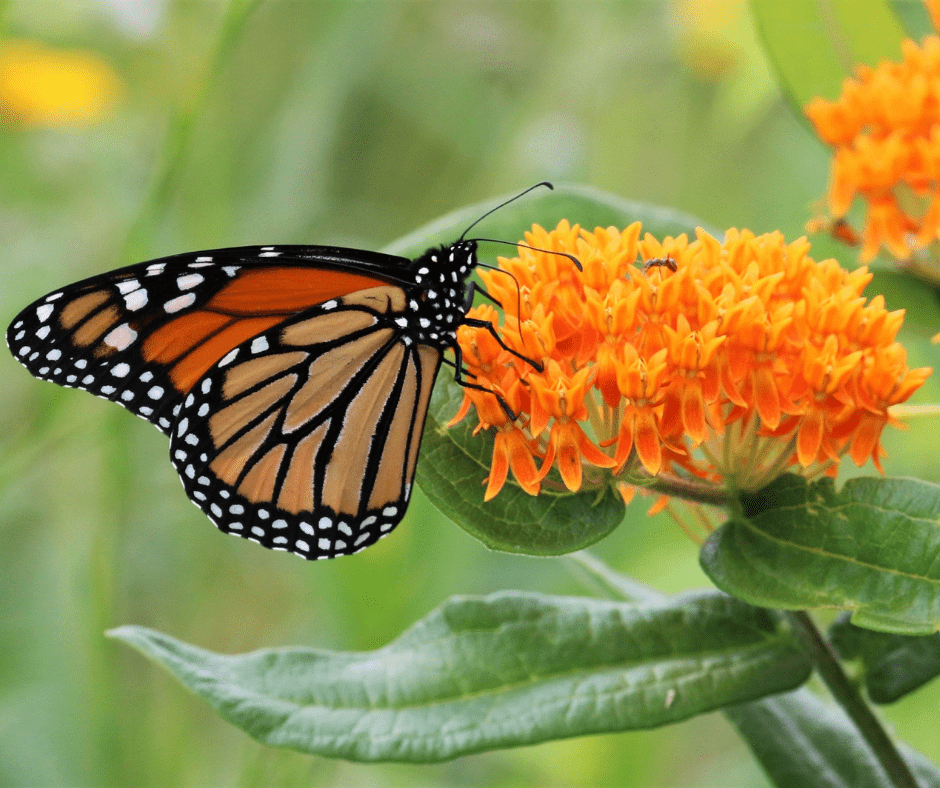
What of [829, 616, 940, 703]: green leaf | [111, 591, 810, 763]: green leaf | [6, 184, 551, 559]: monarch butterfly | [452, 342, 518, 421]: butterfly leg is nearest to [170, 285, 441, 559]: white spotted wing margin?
[6, 184, 551, 559]: monarch butterfly

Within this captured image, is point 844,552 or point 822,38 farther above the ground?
point 822,38

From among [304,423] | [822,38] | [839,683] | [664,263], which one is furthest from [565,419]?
[822,38]

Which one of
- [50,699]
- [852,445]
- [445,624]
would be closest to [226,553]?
[50,699]

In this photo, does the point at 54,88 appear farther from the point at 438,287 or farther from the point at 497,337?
the point at 497,337

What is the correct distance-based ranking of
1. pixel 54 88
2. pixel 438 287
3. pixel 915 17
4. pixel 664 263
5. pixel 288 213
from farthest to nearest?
pixel 54 88 < pixel 288 213 < pixel 915 17 < pixel 438 287 < pixel 664 263

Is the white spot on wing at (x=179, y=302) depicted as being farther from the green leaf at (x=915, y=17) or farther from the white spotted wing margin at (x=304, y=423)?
the green leaf at (x=915, y=17)

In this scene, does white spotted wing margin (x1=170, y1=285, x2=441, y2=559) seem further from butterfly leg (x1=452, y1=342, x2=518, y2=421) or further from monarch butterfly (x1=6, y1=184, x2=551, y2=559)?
butterfly leg (x1=452, y1=342, x2=518, y2=421)

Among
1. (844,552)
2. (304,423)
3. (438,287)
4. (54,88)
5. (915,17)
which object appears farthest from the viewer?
(54,88)
